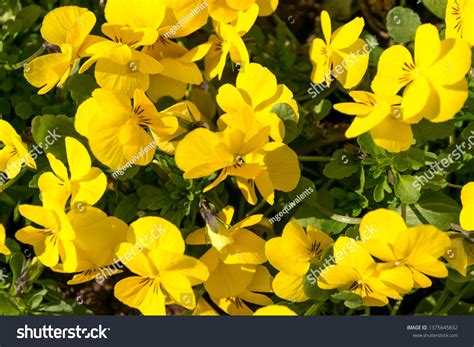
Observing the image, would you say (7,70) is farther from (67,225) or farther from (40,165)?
(67,225)

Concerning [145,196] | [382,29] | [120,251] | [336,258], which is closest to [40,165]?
[145,196]

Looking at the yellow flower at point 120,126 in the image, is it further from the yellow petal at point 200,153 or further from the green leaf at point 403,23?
the green leaf at point 403,23

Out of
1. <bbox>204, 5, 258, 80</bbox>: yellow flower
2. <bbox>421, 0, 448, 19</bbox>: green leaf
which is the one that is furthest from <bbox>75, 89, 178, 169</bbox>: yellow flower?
<bbox>421, 0, 448, 19</bbox>: green leaf

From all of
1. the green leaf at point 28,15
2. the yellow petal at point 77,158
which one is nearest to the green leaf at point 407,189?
the yellow petal at point 77,158

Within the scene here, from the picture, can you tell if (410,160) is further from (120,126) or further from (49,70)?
(49,70)

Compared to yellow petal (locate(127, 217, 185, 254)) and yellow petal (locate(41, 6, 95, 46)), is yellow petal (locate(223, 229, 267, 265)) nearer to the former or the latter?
yellow petal (locate(127, 217, 185, 254))
